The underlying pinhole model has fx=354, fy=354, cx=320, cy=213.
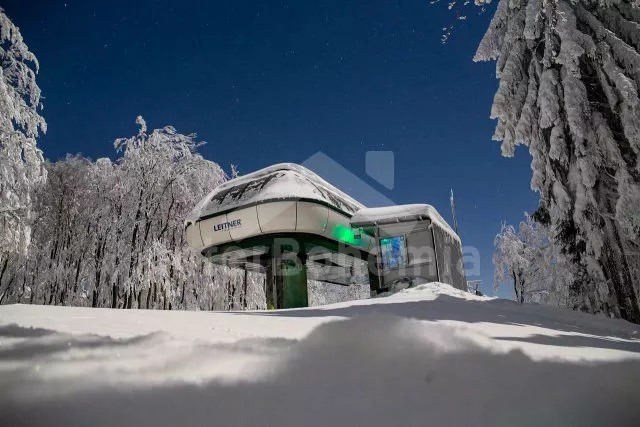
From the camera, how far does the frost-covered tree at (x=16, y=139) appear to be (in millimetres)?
7434

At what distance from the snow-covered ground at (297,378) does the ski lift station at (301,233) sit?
10918 millimetres

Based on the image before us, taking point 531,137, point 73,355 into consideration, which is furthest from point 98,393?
point 531,137

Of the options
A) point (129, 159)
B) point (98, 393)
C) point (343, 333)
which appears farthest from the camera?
point (129, 159)

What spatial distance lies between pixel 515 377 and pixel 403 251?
11609 millimetres

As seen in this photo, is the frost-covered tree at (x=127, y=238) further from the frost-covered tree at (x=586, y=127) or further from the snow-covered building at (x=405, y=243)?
the frost-covered tree at (x=586, y=127)

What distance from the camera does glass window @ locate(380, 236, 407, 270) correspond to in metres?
13.1

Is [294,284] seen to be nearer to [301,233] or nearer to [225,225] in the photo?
[301,233]

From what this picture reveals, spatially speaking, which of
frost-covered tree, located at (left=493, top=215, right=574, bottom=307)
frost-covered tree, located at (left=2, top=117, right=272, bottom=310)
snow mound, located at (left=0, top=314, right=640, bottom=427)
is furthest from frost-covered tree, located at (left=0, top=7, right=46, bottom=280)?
frost-covered tree, located at (left=493, top=215, right=574, bottom=307)

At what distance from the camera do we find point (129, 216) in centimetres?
1511

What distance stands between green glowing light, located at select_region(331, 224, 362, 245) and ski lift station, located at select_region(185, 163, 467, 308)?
37 millimetres

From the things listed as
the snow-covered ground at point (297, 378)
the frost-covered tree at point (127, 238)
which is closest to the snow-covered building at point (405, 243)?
the frost-covered tree at point (127, 238)

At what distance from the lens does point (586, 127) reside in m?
7.27

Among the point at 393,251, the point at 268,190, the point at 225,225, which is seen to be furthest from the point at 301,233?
the point at 393,251

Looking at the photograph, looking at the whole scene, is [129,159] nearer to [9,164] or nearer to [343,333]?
[9,164]
